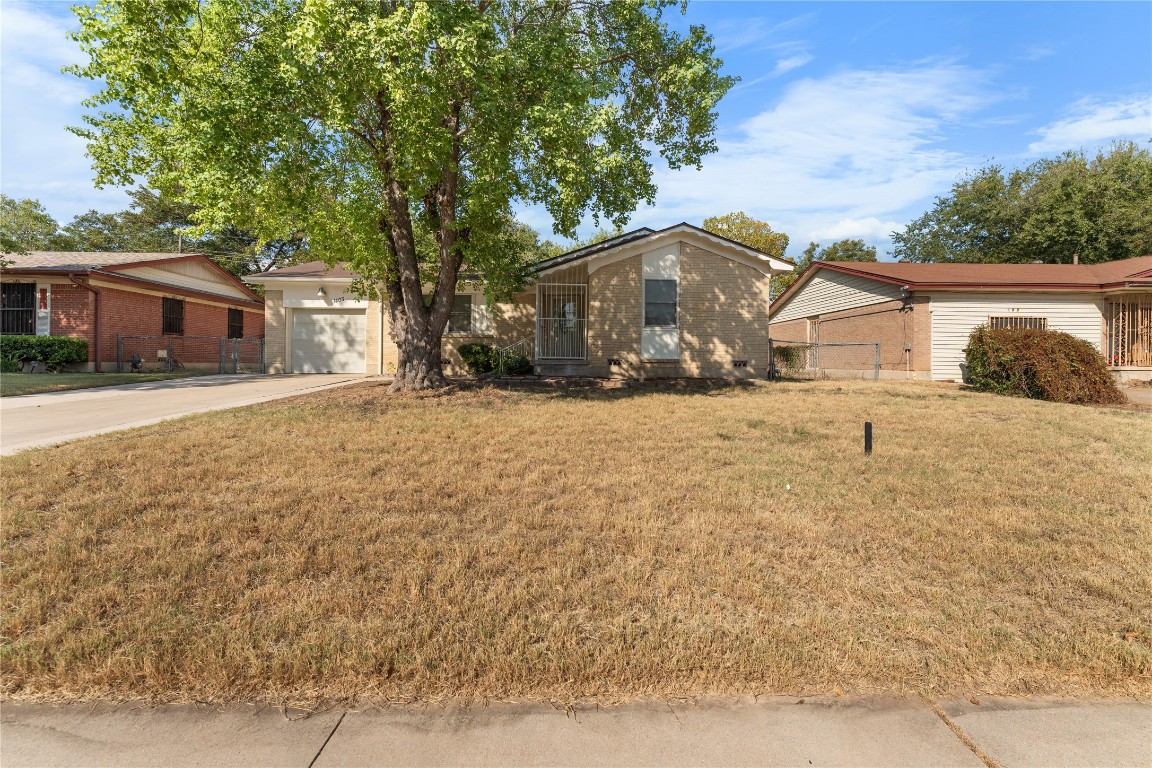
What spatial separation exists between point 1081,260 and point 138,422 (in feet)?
130

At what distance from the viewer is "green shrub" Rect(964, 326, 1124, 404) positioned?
12.2m

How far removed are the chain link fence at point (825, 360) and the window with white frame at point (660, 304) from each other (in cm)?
434

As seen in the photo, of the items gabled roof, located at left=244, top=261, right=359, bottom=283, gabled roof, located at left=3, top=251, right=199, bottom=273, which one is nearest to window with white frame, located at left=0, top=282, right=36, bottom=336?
gabled roof, located at left=3, top=251, right=199, bottom=273

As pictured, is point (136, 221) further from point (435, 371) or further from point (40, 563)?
point (40, 563)

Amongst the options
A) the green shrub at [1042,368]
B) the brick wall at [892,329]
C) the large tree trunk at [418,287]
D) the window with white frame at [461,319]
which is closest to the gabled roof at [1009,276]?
the brick wall at [892,329]

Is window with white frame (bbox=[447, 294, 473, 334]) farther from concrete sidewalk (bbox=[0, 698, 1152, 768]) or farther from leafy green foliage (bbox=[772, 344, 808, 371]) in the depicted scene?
concrete sidewalk (bbox=[0, 698, 1152, 768])

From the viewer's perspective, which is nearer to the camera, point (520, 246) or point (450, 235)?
point (450, 235)

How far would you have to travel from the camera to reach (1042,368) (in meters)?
12.3

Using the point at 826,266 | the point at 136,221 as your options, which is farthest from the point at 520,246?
the point at 136,221

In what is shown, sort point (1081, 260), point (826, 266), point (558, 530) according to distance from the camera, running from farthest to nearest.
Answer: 1. point (1081, 260)
2. point (826, 266)
3. point (558, 530)

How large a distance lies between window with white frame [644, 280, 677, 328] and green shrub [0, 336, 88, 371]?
1843 centimetres

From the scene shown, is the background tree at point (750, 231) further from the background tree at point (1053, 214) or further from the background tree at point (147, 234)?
the background tree at point (147, 234)

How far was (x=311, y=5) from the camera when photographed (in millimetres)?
7820

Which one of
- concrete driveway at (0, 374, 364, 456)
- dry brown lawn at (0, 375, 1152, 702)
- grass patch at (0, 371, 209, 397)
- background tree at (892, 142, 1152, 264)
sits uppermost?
background tree at (892, 142, 1152, 264)
